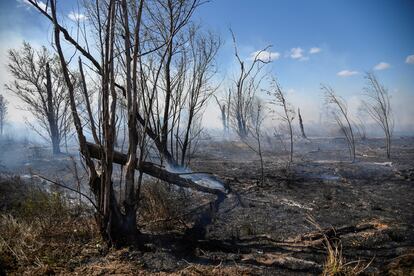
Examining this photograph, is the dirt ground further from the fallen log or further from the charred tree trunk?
the charred tree trunk

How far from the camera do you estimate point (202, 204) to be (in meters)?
5.93

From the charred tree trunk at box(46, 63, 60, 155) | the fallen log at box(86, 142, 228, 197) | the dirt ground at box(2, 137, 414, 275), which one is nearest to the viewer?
the dirt ground at box(2, 137, 414, 275)

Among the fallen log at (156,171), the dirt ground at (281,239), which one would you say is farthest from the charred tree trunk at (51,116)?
the fallen log at (156,171)

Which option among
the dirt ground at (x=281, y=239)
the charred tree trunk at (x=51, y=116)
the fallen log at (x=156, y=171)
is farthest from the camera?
the charred tree trunk at (x=51, y=116)

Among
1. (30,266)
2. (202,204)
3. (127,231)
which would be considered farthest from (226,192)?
(30,266)

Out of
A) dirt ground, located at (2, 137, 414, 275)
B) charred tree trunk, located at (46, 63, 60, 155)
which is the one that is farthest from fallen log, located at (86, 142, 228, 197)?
charred tree trunk, located at (46, 63, 60, 155)

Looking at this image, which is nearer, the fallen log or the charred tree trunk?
the fallen log

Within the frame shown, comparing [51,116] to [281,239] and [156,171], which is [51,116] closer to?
[156,171]

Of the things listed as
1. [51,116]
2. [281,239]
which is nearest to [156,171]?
[281,239]

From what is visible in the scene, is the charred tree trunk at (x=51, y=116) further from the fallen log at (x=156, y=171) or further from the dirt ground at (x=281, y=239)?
the fallen log at (x=156, y=171)

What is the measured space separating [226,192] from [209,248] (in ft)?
9.46

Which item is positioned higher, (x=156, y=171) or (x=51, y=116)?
(x=51, y=116)

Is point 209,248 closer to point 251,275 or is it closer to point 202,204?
point 251,275

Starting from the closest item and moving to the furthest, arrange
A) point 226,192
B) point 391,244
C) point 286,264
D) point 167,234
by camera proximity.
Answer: point 286,264
point 391,244
point 167,234
point 226,192
